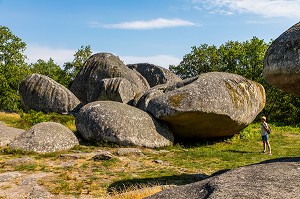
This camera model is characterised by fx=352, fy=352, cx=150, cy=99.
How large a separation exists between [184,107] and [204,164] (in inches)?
184

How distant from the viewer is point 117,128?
19938mm

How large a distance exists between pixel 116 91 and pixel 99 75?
6.29 meters

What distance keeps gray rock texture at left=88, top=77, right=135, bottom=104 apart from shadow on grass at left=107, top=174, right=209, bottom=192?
17077mm

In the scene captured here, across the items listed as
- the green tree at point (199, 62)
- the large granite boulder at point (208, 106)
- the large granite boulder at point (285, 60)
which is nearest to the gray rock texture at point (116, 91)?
the large granite boulder at point (208, 106)

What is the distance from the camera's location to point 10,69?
48.0 meters

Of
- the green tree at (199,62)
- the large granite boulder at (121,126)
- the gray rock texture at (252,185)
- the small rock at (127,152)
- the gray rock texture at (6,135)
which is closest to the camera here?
the gray rock texture at (252,185)

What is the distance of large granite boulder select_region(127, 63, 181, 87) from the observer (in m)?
38.0

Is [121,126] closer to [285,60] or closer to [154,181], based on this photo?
[154,181]

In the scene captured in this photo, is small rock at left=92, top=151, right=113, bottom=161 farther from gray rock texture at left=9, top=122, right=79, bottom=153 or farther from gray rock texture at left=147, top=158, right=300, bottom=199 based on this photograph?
gray rock texture at left=147, top=158, right=300, bottom=199

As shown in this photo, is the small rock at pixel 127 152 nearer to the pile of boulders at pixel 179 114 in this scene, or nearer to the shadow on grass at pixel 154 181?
the pile of boulders at pixel 179 114

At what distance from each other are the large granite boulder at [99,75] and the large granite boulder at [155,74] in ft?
7.69

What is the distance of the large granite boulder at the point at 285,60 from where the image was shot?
28.6 ft

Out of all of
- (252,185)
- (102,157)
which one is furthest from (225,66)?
(252,185)

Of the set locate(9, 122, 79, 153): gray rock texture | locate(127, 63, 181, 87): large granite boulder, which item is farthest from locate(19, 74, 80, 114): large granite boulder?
locate(9, 122, 79, 153): gray rock texture
